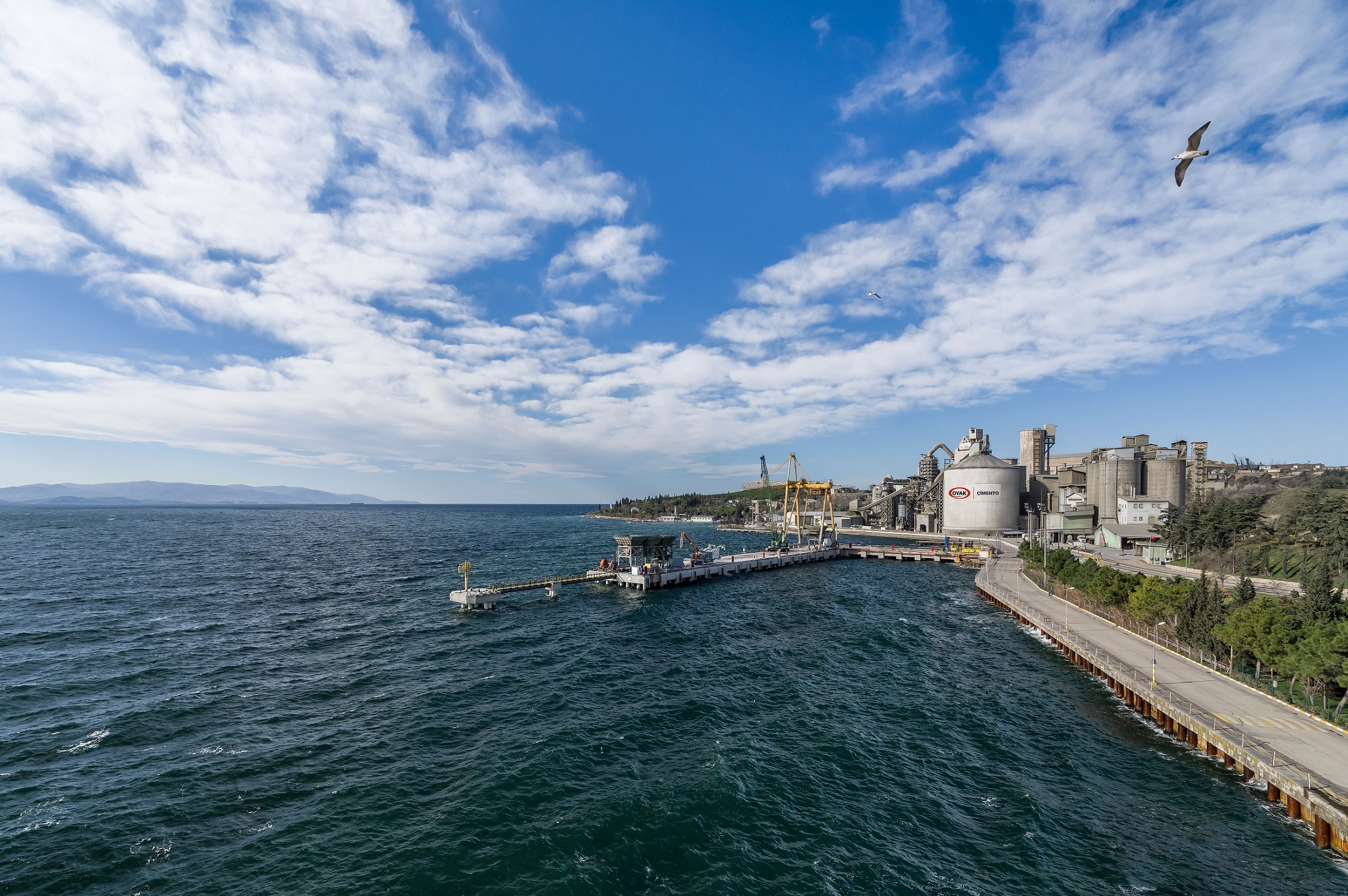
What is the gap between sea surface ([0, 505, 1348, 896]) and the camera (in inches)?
826

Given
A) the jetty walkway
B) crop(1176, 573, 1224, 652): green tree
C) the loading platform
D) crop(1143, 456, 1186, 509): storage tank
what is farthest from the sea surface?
crop(1143, 456, 1186, 509): storage tank

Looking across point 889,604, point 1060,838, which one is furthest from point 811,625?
point 1060,838

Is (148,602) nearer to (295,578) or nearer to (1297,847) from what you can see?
(295,578)

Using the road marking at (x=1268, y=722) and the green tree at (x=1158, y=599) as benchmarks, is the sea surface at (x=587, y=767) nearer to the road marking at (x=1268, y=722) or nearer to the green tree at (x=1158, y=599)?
the road marking at (x=1268, y=722)

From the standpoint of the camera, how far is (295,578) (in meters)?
86.8

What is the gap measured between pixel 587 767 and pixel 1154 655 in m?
43.8

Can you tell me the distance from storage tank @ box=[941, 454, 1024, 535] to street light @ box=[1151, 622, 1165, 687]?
5142 inches

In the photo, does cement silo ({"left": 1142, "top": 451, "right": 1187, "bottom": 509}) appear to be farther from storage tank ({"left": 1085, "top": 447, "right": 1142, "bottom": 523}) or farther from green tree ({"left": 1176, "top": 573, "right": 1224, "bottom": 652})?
green tree ({"left": 1176, "top": 573, "right": 1224, "bottom": 652})

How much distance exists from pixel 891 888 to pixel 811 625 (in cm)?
4357

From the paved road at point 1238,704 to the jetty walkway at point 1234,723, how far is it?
0.05m

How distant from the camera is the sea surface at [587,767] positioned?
21.0 m

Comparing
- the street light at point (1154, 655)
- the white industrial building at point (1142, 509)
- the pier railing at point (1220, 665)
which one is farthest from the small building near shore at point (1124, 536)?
the street light at point (1154, 655)

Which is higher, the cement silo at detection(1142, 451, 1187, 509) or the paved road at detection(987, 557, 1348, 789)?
the cement silo at detection(1142, 451, 1187, 509)

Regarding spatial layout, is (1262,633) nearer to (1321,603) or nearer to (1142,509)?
(1321,603)
